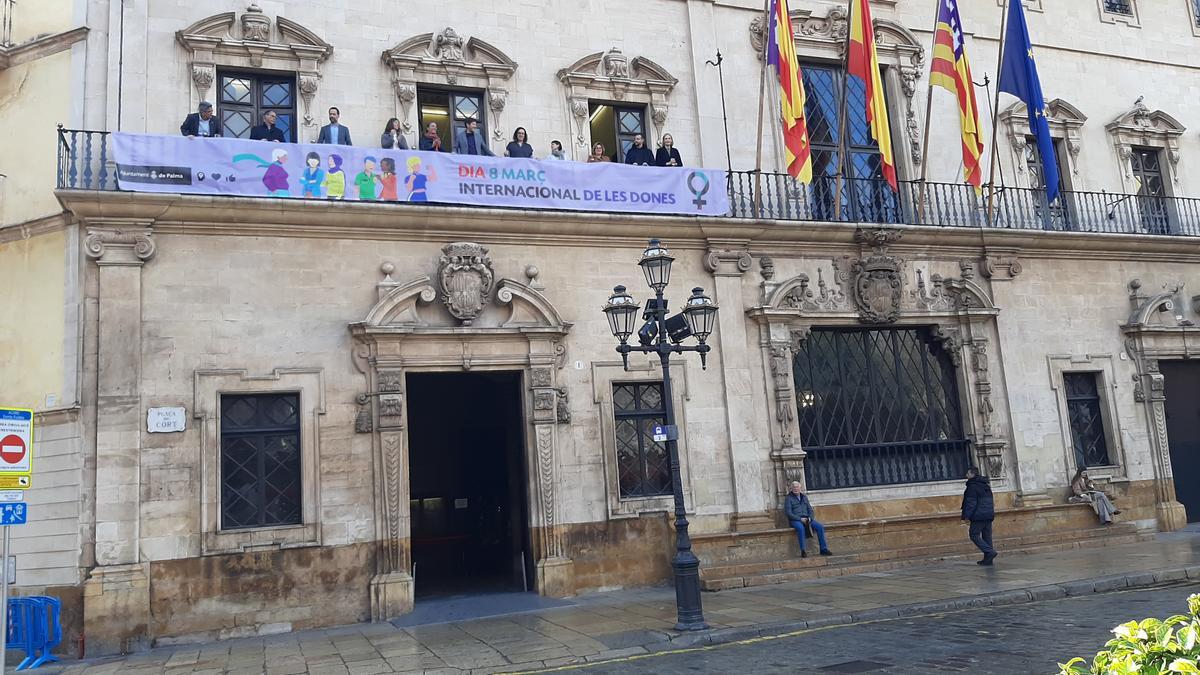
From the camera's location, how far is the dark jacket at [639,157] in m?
15.5

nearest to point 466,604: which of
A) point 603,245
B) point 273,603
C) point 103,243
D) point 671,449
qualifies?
point 273,603

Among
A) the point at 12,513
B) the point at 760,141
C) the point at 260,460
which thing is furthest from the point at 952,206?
the point at 12,513

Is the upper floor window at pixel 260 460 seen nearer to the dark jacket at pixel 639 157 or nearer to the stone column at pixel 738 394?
the dark jacket at pixel 639 157

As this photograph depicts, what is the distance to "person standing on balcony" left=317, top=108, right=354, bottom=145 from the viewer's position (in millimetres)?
13695

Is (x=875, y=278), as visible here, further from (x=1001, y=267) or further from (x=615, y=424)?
(x=615, y=424)

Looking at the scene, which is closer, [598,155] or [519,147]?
[519,147]

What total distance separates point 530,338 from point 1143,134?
49.7 ft

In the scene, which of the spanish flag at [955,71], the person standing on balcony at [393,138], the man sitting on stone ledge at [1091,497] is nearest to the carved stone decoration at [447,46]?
the person standing on balcony at [393,138]

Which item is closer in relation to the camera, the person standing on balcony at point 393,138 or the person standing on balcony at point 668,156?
the person standing on balcony at point 393,138

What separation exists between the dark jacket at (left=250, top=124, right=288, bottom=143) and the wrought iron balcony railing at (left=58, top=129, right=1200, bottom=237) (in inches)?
293

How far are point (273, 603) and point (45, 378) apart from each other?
438 cm

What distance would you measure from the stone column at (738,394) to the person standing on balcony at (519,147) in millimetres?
3516

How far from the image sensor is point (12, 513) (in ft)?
28.2

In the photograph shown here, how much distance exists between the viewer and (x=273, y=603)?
40.4 feet
